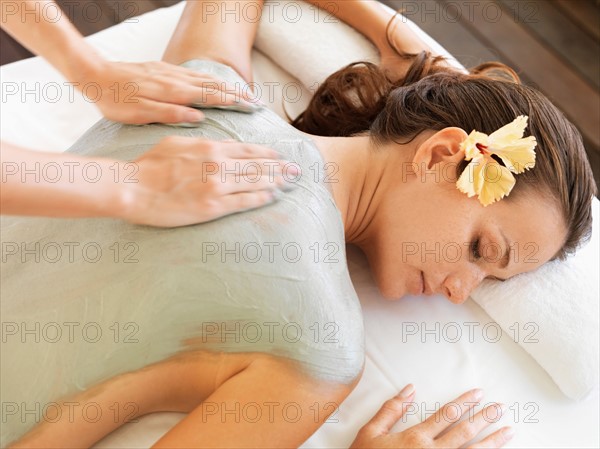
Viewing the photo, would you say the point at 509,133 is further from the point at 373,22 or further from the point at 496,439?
the point at 373,22

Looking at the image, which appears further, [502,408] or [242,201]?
[502,408]

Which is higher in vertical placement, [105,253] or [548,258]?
[548,258]

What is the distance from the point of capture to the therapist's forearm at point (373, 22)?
5.69ft

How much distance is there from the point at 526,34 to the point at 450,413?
1.54m

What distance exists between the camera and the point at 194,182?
1.15m

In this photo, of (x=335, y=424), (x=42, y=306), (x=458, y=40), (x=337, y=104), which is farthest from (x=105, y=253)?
(x=458, y=40)

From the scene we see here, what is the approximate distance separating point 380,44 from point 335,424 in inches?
37.2

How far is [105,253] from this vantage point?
113 centimetres

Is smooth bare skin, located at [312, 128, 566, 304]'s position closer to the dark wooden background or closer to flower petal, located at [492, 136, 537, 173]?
flower petal, located at [492, 136, 537, 173]

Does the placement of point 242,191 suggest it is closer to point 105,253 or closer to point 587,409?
point 105,253

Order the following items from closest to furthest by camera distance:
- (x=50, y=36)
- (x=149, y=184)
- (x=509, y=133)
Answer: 1. (x=149, y=184)
2. (x=509, y=133)
3. (x=50, y=36)

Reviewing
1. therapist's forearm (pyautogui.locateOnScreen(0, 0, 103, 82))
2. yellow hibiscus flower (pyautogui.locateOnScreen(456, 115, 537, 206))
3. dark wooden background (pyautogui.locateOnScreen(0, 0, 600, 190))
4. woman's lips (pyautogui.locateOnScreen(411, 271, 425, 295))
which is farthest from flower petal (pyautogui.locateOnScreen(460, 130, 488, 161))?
dark wooden background (pyautogui.locateOnScreen(0, 0, 600, 190))

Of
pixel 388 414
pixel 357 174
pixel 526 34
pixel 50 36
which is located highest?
pixel 526 34

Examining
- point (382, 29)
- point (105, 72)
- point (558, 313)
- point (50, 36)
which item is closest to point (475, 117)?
point (558, 313)
